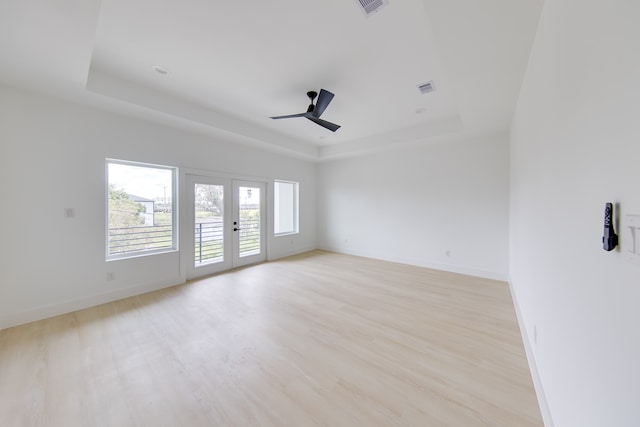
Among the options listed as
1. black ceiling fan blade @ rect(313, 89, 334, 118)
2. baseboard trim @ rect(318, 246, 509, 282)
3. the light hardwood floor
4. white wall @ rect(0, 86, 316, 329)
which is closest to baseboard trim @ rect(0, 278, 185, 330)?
white wall @ rect(0, 86, 316, 329)

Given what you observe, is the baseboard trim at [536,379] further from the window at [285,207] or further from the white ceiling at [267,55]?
the window at [285,207]

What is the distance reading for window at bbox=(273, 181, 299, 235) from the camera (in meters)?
5.91

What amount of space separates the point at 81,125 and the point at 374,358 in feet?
14.4

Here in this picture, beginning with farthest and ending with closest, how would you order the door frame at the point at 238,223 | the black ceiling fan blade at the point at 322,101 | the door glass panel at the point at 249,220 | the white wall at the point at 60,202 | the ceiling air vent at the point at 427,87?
the door glass panel at the point at 249,220 < the door frame at the point at 238,223 < the ceiling air vent at the point at 427,87 < the black ceiling fan blade at the point at 322,101 < the white wall at the point at 60,202

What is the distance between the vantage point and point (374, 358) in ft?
6.74

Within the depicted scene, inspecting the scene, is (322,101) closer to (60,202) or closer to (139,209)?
(139,209)

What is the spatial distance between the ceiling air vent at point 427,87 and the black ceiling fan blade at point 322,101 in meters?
1.20

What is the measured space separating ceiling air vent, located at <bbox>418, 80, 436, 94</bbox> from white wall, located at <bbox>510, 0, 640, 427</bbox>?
1.34m

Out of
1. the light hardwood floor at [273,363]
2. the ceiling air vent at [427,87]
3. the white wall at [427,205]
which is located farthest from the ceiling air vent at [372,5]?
the white wall at [427,205]

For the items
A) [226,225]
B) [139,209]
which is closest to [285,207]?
[226,225]

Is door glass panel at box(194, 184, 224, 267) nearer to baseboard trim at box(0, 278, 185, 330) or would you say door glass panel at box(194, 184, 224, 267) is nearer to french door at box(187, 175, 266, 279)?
french door at box(187, 175, 266, 279)

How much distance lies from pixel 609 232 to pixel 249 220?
5.03 meters

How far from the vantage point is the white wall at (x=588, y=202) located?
64 centimetres

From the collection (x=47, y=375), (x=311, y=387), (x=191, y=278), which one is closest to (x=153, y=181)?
(x=191, y=278)
